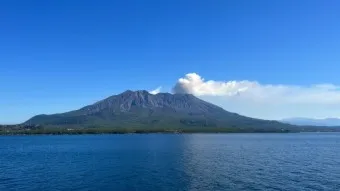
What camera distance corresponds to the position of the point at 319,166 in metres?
113

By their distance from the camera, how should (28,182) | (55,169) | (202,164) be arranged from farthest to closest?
1. (202,164)
2. (55,169)
3. (28,182)

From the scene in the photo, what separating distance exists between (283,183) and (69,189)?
163 feet

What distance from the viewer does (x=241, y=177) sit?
299 ft

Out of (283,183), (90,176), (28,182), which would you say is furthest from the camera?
(90,176)

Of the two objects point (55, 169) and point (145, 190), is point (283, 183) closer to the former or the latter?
point (145, 190)

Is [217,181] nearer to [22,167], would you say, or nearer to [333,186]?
[333,186]

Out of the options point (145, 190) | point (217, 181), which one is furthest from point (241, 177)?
point (145, 190)

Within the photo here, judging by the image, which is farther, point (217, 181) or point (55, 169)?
point (55, 169)

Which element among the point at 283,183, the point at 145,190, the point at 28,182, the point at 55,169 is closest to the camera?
the point at 145,190

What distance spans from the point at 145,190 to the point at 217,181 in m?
19.0

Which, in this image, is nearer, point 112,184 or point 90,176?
point 112,184

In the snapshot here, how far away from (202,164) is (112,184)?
42.2m

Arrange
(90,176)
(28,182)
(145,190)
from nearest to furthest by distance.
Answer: (145,190) < (28,182) < (90,176)

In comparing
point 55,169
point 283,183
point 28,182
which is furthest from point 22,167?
point 283,183
